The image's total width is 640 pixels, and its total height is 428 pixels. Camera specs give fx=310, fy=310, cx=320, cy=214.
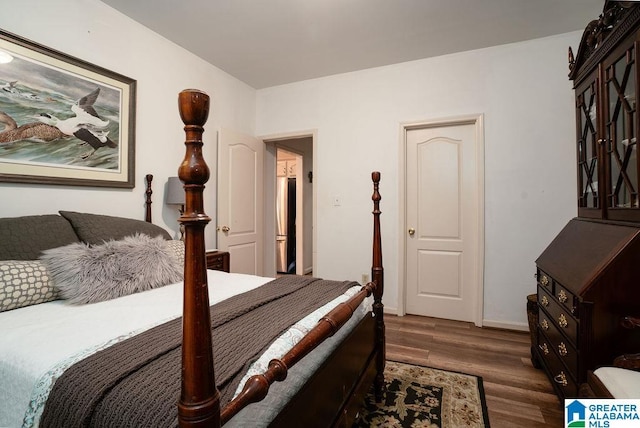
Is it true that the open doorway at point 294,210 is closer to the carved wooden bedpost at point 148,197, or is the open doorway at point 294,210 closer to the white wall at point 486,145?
the white wall at point 486,145

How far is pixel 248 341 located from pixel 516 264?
2897 millimetres

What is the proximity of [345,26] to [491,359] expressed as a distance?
303 cm

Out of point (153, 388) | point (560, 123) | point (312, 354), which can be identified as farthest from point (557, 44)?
point (153, 388)

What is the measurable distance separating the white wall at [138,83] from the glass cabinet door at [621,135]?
330cm

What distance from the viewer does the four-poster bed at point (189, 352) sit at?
0.56 metres

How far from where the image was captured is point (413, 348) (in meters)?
2.62

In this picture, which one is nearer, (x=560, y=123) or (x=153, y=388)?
(x=153, y=388)

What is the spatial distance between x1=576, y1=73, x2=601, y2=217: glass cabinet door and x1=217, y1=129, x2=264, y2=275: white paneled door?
316 centimetres

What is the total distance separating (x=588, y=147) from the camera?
210 cm

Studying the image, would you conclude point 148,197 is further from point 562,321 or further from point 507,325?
point 507,325

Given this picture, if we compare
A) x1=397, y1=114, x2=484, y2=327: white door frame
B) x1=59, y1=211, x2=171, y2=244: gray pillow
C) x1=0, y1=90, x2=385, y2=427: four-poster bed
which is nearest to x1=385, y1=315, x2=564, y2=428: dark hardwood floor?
x1=397, y1=114, x2=484, y2=327: white door frame

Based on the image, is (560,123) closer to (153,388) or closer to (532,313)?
(532,313)

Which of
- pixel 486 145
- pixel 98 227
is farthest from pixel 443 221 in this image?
pixel 98 227

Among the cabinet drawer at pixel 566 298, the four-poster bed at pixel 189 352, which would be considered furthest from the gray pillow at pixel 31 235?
the cabinet drawer at pixel 566 298
